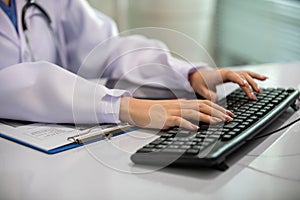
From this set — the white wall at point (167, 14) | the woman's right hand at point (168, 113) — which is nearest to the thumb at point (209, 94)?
the woman's right hand at point (168, 113)

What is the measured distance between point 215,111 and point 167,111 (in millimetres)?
86

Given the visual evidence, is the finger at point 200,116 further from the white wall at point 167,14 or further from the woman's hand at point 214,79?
the white wall at point 167,14

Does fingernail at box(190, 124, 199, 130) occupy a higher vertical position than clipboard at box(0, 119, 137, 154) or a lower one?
higher

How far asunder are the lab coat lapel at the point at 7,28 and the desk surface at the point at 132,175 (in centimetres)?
36

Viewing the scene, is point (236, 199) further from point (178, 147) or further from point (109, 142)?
point (109, 142)

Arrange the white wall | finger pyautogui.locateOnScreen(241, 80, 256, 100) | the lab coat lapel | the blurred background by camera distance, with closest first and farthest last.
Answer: finger pyautogui.locateOnScreen(241, 80, 256, 100), the lab coat lapel, the blurred background, the white wall

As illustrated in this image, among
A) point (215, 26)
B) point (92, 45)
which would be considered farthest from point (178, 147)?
point (215, 26)

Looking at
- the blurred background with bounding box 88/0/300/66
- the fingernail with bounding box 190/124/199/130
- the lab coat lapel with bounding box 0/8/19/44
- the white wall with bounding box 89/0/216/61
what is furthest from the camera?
the white wall with bounding box 89/0/216/61

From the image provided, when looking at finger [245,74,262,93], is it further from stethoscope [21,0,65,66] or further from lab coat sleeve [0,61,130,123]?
stethoscope [21,0,65,66]

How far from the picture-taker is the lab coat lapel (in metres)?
1.09

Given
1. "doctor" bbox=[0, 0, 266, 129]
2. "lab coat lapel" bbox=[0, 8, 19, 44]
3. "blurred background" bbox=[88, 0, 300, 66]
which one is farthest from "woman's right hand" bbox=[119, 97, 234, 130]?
"blurred background" bbox=[88, 0, 300, 66]

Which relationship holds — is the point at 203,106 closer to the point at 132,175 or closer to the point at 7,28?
the point at 132,175

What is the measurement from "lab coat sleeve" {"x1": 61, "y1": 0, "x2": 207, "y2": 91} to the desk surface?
31 centimetres

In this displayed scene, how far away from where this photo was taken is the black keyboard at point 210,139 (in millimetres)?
694
